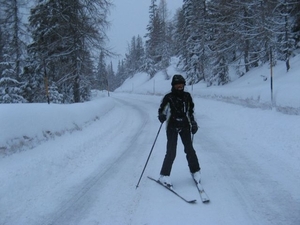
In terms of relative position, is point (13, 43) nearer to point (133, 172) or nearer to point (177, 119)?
point (133, 172)

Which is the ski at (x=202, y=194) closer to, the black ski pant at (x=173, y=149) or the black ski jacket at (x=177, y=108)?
the black ski pant at (x=173, y=149)

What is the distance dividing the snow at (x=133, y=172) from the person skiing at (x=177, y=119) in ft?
1.19

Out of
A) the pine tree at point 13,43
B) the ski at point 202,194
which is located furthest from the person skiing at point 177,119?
the pine tree at point 13,43

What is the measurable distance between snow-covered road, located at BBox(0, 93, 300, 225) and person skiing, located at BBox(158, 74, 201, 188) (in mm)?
386

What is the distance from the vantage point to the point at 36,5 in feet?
49.9

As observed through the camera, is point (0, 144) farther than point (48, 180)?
Yes

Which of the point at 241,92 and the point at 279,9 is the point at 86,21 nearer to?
the point at 241,92

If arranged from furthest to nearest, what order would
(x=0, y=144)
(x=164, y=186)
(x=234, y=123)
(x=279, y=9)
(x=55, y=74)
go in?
(x=279, y=9) < (x=55, y=74) < (x=234, y=123) < (x=0, y=144) < (x=164, y=186)

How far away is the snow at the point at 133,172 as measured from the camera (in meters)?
3.74

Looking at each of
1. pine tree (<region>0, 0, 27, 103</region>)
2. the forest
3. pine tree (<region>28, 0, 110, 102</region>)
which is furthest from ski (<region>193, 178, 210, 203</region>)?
pine tree (<region>0, 0, 27, 103</region>)

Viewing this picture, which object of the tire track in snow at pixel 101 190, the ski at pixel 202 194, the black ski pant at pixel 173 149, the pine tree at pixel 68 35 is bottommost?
the tire track in snow at pixel 101 190

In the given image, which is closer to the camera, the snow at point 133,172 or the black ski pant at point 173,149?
the snow at point 133,172

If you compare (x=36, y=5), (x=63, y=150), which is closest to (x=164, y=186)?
(x=63, y=150)

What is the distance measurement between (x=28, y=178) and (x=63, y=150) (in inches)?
79.4
